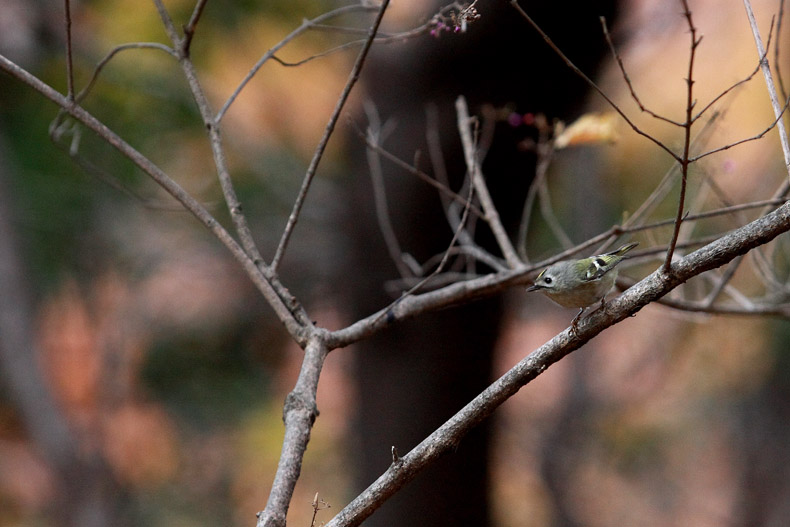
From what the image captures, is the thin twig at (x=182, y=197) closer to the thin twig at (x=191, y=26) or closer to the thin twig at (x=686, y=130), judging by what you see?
the thin twig at (x=191, y=26)

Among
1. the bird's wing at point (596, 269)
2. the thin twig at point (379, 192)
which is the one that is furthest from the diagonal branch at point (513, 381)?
the thin twig at point (379, 192)

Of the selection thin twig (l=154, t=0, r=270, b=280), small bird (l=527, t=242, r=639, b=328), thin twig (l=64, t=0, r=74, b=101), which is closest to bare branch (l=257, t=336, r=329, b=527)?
thin twig (l=154, t=0, r=270, b=280)

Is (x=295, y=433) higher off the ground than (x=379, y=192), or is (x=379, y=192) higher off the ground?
(x=379, y=192)

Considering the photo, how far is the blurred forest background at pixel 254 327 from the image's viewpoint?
5.91m

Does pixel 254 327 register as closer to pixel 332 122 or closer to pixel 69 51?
pixel 69 51

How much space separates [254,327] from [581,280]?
582cm

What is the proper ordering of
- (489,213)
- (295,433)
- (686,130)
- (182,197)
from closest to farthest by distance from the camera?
(686,130) → (295,433) → (182,197) → (489,213)

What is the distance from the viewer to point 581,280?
1.78 m

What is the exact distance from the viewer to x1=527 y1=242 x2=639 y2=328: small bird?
179 cm

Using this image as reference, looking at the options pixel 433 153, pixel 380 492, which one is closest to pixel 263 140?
pixel 433 153

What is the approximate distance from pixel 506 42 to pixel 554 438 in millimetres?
4830

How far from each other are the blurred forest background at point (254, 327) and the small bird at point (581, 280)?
Answer: 11.0 ft

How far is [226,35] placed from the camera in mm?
6305

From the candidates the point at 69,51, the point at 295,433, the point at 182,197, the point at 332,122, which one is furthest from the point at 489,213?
the point at 69,51
